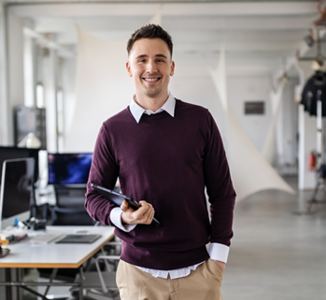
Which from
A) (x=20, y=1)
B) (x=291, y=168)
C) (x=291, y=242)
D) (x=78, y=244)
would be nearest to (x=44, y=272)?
(x=78, y=244)

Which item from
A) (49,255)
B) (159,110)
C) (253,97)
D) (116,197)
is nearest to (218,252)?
(116,197)

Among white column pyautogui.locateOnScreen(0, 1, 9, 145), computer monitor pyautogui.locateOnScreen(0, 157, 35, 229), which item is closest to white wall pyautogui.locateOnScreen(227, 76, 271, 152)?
white column pyautogui.locateOnScreen(0, 1, 9, 145)

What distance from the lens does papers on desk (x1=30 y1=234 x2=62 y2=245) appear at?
260 cm

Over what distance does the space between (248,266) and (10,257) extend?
2.90m

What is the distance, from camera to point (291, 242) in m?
5.35

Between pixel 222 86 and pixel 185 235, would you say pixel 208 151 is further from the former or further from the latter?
pixel 222 86

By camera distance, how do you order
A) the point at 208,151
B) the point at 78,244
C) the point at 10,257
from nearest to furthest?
1. the point at 208,151
2. the point at 10,257
3. the point at 78,244

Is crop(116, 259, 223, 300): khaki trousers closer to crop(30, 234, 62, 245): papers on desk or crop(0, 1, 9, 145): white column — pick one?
crop(30, 234, 62, 245): papers on desk

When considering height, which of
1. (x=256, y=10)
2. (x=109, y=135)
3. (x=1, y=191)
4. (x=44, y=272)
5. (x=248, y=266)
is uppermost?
(x=256, y=10)

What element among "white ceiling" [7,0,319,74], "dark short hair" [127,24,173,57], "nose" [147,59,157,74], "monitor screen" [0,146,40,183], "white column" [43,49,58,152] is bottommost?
"monitor screen" [0,146,40,183]

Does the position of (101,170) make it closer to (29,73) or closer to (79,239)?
(79,239)

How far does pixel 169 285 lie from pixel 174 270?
0.17 ft

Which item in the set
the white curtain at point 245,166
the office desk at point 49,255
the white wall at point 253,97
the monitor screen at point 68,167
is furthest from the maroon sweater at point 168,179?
the white wall at point 253,97

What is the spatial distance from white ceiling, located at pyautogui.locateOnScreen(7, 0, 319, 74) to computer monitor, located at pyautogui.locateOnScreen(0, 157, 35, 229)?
382 centimetres
